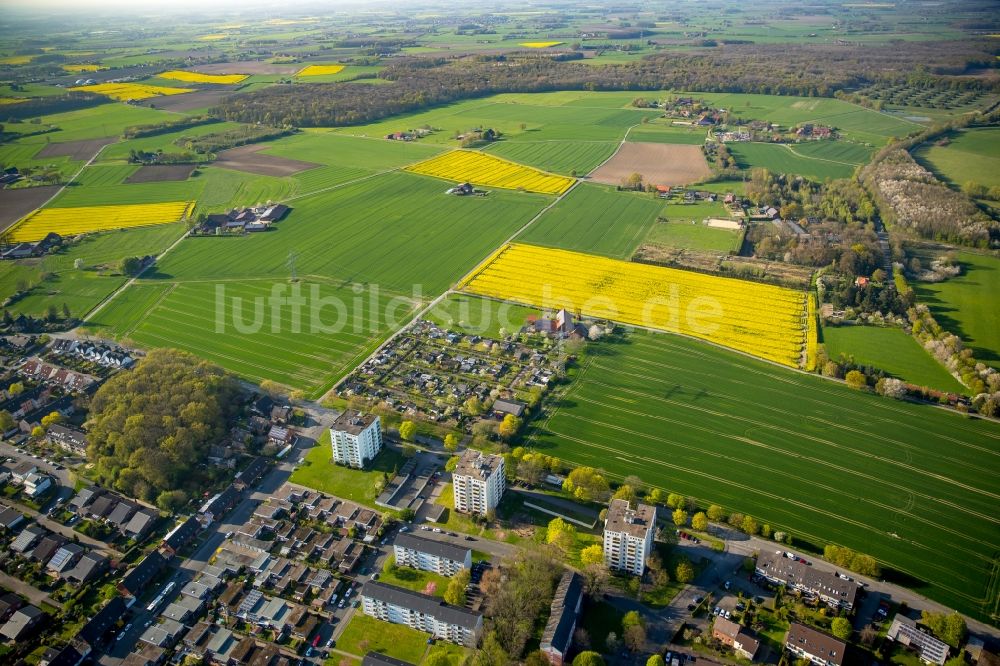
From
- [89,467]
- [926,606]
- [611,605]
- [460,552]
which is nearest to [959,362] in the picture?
[926,606]

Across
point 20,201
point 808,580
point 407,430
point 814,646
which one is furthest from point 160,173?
point 814,646

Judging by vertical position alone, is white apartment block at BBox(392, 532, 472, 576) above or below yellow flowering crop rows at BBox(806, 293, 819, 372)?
below

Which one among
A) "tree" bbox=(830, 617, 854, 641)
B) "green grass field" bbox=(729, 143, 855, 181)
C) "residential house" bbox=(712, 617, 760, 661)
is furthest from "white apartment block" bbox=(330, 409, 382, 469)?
"green grass field" bbox=(729, 143, 855, 181)

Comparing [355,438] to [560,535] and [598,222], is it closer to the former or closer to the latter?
[560,535]

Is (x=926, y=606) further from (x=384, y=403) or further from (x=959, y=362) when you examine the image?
(x=384, y=403)

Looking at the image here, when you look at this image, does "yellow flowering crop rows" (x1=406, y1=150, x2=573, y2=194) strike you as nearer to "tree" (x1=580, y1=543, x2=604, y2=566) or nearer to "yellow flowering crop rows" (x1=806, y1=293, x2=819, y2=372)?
"yellow flowering crop rows" (x1=806, y1=293, x2=819, y2=372)

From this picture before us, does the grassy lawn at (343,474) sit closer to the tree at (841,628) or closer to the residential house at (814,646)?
the residential house at (814,646)
